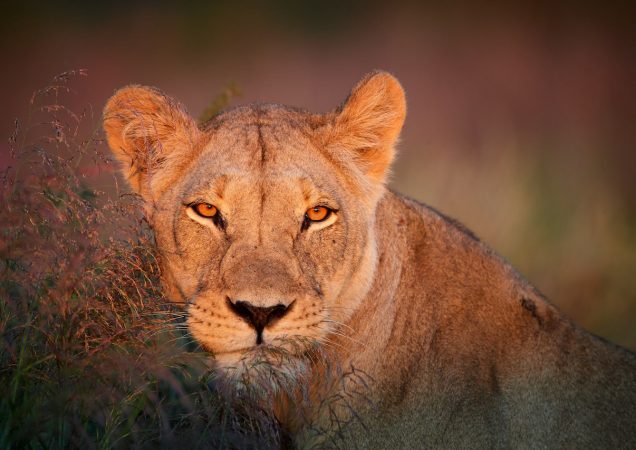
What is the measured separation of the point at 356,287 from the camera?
16.1 ft

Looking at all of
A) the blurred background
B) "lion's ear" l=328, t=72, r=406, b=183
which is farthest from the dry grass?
the blurred background

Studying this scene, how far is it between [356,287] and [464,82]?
13190 mm

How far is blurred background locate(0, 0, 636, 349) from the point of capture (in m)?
10.9

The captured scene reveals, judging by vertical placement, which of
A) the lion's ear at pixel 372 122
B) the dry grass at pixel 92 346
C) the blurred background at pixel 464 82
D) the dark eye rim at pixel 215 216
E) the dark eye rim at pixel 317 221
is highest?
the blurred background at pixel 464 82

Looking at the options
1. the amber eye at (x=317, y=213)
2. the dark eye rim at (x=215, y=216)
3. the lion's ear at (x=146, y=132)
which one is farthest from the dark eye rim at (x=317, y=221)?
the lion's ear at (x=146, y=132)

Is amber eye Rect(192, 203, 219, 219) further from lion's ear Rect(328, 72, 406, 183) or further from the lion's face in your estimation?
lion's ear Rect(328, 72, 406, 183)

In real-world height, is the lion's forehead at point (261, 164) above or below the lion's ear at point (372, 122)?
below

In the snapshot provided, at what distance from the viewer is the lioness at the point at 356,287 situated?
15.0 ft

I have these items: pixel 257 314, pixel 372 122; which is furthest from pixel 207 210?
pixel 372 122

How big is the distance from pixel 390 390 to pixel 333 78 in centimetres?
1318

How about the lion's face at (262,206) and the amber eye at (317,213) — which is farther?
the amber eye at (317,213)

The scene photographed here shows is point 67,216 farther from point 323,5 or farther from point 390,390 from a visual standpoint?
point 323,5

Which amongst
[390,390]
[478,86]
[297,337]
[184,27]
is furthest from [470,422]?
[184,27]

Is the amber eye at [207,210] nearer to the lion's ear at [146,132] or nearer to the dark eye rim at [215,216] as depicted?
the dark eye rim at [215,216]
